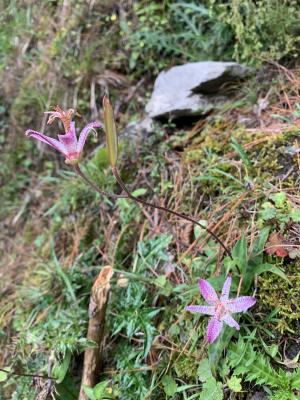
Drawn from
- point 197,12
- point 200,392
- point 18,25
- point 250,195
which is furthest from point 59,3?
point 200,392

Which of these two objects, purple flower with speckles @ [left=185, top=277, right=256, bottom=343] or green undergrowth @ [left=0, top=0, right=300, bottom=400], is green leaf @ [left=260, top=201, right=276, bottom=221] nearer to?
green undergrowth @ [left=0, top=0, right=300, bottom=400]

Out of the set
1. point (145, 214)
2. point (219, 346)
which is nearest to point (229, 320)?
point (219, 346)

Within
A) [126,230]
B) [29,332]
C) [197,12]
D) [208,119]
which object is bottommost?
[29,332]

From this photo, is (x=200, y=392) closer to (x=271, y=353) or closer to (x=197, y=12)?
(x=271, y=353)

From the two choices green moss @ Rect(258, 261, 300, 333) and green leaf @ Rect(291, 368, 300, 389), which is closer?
green leaf @ Rect(291, 368, 300, 389)

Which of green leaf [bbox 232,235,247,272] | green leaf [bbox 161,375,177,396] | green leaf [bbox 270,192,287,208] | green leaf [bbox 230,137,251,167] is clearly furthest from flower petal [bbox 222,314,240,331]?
green leaf [bbox 230,137,251,167]

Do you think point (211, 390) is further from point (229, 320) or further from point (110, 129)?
point (110, 129)
